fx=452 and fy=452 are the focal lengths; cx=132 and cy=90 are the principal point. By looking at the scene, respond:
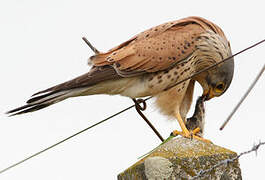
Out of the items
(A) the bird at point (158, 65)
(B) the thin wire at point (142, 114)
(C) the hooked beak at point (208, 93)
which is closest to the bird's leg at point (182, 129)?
(A) the bird at point (158, 65)

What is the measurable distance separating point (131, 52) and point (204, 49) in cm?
86

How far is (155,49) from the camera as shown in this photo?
17.0ft

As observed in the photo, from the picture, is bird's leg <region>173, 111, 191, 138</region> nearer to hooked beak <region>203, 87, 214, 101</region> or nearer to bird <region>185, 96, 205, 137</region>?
bird <region>185, 96, 205, 137</region>

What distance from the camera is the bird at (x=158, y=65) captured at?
16.7ft

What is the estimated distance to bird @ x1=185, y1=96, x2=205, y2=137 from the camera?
15.7ft

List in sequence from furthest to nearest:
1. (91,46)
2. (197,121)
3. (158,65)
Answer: (91,46) < (158,65) < (197,121)

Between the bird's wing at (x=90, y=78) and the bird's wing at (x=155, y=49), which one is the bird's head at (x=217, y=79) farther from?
the bird's wing at (x=90, y=78)

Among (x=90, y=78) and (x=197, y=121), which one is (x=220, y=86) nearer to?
(x=197, y=121)

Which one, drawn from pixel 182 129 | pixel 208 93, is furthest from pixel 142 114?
pixel 208 93

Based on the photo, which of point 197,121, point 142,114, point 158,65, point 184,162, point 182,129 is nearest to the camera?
point 184,162

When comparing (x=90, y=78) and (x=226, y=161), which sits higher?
(x=90, y=78)

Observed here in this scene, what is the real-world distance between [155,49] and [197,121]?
96 cm

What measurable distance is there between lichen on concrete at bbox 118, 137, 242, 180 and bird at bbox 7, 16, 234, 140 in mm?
1253

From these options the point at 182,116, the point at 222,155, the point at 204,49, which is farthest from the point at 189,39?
the point at 222,155
